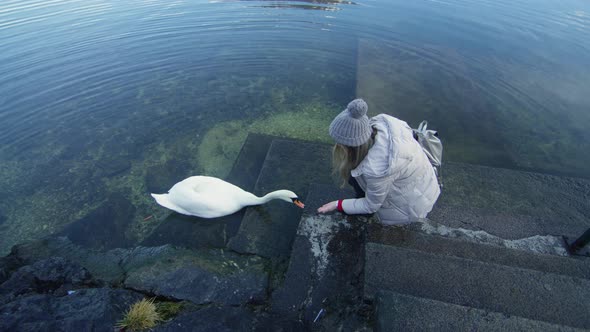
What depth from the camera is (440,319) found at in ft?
6.66

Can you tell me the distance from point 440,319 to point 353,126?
1423 mm

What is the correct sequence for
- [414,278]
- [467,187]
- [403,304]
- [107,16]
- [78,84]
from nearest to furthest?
[403,304], [414,278], [467,187], [78,84], [107,16]

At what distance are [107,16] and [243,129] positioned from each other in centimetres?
809

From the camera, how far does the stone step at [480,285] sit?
2.28 metres

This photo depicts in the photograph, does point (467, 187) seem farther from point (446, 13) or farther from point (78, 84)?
point (446, 13)

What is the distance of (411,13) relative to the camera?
36.0 ft

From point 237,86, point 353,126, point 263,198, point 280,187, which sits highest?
point 353,126

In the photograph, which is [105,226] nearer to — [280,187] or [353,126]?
[280,187]

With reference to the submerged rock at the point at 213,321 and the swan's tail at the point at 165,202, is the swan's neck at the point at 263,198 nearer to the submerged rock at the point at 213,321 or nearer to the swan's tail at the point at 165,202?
the swan's tail at the point at 165,202

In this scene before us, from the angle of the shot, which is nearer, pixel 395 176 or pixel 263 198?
pixel 395 176

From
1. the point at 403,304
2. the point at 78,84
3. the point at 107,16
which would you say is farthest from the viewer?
the point at 107,16

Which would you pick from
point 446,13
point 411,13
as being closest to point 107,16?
point 411,13

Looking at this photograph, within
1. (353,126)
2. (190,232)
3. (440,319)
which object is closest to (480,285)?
(440,319)

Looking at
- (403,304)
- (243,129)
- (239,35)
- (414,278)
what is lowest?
(243,129)
